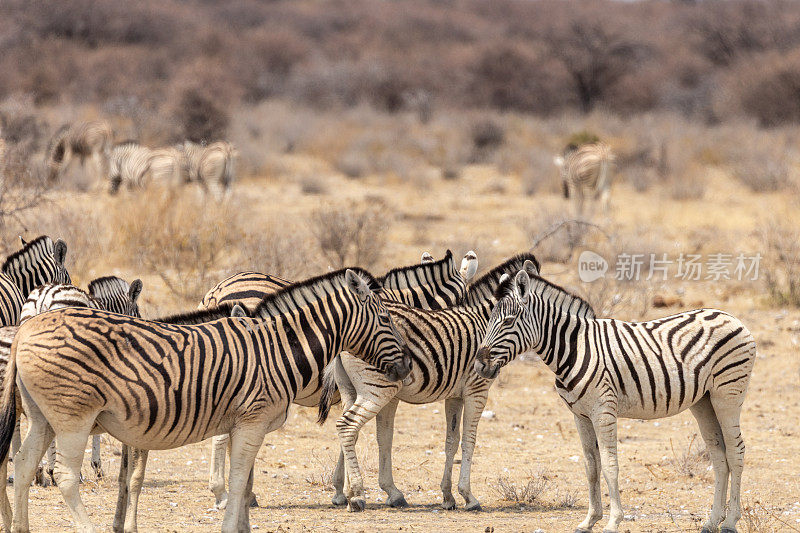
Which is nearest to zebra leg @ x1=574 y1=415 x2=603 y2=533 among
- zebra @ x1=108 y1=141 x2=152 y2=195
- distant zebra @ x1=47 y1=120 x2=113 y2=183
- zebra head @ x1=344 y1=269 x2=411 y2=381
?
zebra head @ x1=344 y1=269 x2=411 y2=381

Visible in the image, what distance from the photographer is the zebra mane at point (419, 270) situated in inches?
306

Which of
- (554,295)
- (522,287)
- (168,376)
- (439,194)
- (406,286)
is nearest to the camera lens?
(168,376)

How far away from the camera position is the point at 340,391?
697cm

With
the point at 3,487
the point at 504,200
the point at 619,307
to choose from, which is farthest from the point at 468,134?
the point at 3,487

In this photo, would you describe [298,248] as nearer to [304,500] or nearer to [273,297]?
[304,500]

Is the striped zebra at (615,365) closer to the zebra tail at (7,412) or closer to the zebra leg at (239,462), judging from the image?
the zebra leg at (239,462)

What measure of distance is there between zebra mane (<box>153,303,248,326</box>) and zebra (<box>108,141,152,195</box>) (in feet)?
44.0

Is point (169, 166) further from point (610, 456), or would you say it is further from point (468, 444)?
point (610, 456)

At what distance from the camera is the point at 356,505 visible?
268 inches

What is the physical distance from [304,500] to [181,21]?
159ft

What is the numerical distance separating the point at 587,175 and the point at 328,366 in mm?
15029

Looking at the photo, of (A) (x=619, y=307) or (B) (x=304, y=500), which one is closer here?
(B) (x=304, y=500)

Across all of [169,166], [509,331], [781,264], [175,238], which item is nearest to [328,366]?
[509,331]

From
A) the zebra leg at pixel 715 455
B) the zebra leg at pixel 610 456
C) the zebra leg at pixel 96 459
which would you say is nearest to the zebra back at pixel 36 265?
the zebra leg at pixel 96 459
